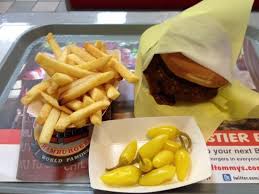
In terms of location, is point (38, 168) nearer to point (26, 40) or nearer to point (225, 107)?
point (225, 107)

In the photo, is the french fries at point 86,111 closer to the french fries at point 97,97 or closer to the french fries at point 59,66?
the french fries at point 97,97

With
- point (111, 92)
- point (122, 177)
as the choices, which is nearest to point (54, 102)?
point (111, 92)

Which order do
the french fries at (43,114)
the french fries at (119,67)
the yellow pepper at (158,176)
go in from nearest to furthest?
the yellow pepper at (158,176) < the french fries at (43,114) < the french fries at (119,67)

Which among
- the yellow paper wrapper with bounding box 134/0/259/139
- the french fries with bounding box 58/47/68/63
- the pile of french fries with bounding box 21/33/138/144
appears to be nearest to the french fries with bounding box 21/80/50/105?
the pile of french fries with bounding box 21/33/138/144

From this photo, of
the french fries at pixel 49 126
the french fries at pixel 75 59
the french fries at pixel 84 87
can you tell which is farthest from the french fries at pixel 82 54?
the french fries at pixel 49 126

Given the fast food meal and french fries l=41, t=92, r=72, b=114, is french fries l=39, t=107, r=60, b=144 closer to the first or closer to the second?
french fries l=41, t=92, r=72, b=114

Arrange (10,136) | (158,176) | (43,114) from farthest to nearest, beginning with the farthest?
(10,136) → (43,114) → (158,176)

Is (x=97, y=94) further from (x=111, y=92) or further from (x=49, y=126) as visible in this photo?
(x=49, y=126)

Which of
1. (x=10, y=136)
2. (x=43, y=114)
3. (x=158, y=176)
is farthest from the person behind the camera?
(x=10, y=136)
